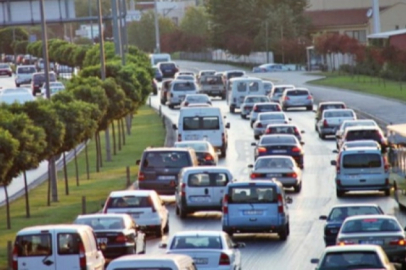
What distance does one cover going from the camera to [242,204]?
3450 centimetres

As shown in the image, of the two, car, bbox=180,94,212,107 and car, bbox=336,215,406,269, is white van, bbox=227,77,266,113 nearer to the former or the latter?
car, bbox=180,94,212,107

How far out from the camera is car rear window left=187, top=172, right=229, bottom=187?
129ft

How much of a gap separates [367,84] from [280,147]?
49849mm

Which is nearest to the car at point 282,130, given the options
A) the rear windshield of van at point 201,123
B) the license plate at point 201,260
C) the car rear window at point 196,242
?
the rear windshield of van at point 201,123

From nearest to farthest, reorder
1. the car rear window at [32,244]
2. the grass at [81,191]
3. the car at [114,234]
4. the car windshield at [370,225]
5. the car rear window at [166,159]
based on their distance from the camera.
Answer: the car rear window at [32,244], the car windshield at [370,225], the car at [114,234], the grass at [81,191], the car rear window at [166,159]

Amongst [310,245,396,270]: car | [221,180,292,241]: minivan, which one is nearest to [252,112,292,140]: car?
[221,180,292,241]: minivan

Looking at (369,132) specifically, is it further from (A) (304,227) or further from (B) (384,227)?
(B) (384,227)

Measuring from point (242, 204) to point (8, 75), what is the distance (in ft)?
345

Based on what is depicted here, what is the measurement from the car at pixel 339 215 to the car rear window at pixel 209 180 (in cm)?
754

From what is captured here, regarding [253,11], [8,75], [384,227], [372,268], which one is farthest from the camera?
[253,11]

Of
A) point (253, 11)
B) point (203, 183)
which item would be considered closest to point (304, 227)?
point (203, 183)

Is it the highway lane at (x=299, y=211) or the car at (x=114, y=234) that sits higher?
the car at (x=114, y=234)

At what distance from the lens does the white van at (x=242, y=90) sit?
8275cm

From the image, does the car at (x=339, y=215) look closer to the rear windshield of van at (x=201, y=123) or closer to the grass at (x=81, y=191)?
the grass at (x=81, y=191)
